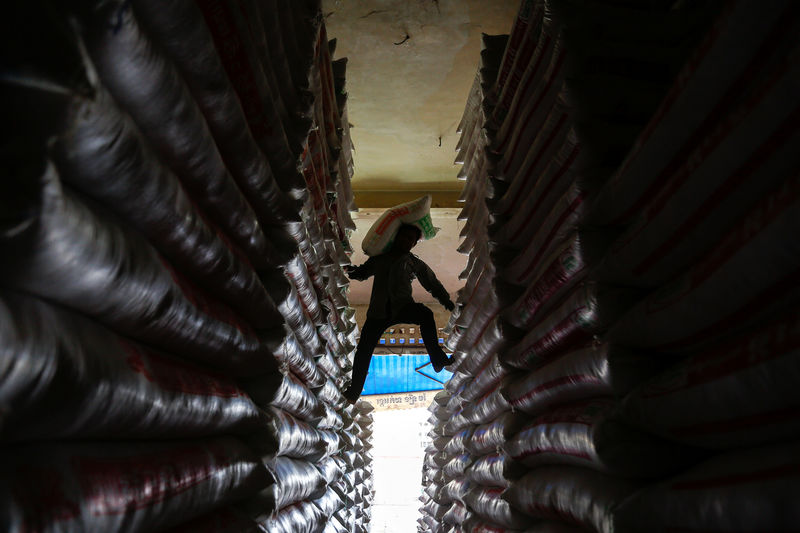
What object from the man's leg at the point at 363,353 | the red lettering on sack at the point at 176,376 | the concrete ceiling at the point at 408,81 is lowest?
the red lettering on sack at the point at 176,376

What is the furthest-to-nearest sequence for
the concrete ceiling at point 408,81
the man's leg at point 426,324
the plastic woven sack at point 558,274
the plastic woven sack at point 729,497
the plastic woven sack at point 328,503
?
the man's leg at point 426,324, the concrete ceiling at point 408,81, the plastic woven sack at point 328,503, the plastic woven sack at point 558,274, the plastic woven sack at point 729,497

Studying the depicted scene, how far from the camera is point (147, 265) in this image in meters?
1.01

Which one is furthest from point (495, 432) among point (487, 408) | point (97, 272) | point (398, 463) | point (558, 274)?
point (398, 463)

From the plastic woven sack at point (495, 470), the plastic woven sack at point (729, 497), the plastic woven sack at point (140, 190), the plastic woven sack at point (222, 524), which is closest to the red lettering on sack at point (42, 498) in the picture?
the plastic woven sack at point (140, 190)

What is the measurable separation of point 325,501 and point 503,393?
1.35 metres

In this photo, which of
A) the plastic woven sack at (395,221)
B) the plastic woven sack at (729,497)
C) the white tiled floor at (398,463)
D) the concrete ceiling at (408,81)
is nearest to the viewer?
the plastic woven sack at (729,497)

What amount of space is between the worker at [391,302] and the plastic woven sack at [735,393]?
3.37 m

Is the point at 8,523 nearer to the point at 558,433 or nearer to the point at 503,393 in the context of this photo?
the point at 558,433

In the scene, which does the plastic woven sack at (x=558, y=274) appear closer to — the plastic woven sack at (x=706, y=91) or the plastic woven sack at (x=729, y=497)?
the plastic woven sack at (x=706, y=91)

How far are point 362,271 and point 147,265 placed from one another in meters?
3.54

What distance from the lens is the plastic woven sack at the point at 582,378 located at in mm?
1353

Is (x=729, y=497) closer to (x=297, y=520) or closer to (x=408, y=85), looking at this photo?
(x=297, y=520)

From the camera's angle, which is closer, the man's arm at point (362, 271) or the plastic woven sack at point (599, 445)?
the plastic woven sack at point (599, 445)

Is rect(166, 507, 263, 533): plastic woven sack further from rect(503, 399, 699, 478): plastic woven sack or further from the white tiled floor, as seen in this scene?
the white tiled floor
